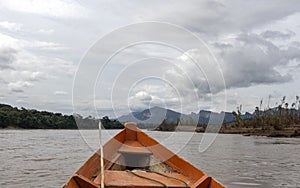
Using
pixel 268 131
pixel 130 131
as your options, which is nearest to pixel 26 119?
pixel 268 131

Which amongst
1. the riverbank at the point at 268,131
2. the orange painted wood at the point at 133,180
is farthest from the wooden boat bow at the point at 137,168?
the riverbank at the point at 268,131

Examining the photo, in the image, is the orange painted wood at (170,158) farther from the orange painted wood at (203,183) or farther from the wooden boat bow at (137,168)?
the orange painted wood at (203,183)

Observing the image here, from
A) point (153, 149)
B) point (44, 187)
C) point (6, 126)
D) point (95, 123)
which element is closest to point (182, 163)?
point (153, 149)

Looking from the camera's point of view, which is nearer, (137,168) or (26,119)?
(137,168)

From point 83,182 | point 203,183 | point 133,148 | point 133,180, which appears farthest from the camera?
Answer: point 133,148

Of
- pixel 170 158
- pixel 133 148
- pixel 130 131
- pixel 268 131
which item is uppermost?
pixel 268 131

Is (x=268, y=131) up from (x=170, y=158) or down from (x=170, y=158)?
up

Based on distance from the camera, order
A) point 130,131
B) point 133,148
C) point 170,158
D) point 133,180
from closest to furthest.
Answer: point 133,180, point 170,158, point 133,148, point 130,131

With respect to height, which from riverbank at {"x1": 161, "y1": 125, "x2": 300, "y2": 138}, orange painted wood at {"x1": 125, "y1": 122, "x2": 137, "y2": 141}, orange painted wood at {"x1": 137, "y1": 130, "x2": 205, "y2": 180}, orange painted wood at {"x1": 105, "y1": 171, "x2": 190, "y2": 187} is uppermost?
riverbank at {"x1": 161, "y1": 125, "x2": 300, "y2": 138}

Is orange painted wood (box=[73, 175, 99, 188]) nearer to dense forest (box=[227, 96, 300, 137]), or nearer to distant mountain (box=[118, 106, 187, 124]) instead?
distant mountain (box=[118, 106, 187, 124])

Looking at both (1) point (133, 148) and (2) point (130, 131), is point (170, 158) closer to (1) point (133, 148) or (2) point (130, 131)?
(1) point (133, 148)

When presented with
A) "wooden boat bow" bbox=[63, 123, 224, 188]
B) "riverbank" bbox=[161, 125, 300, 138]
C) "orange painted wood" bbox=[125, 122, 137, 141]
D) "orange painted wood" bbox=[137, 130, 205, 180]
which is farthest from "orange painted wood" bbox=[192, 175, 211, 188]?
"riverbank" bbox=[161, 125, 300, 138]

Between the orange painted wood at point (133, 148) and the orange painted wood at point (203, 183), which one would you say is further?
the orange painted wood at point (133, 148)

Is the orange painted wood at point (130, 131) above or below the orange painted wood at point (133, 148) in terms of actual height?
above
